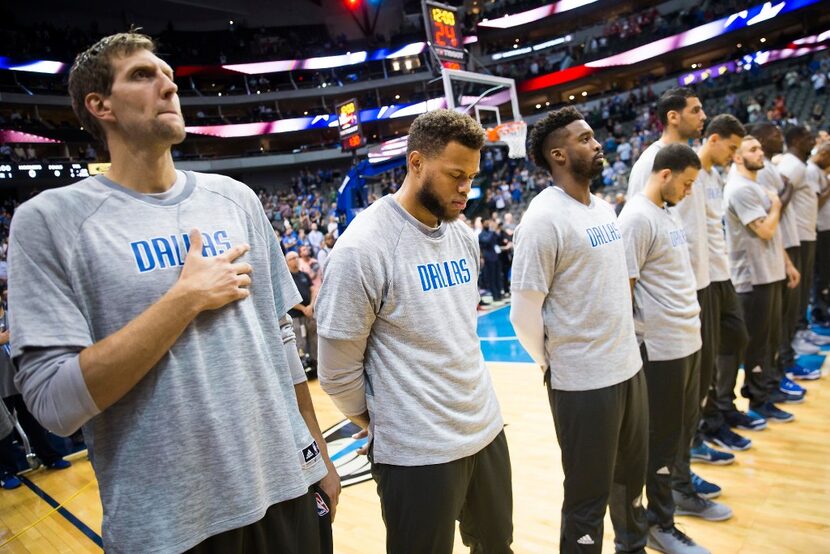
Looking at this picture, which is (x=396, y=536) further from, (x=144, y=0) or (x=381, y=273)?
(x=144, y=0)

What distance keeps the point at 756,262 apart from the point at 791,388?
1.22 metres

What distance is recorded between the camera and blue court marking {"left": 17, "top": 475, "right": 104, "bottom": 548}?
3.63 meters

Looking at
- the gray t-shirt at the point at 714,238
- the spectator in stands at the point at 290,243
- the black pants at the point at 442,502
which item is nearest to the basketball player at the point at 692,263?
the gray t-shirt at the point at 714,238

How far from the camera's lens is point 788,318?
4.55 metres

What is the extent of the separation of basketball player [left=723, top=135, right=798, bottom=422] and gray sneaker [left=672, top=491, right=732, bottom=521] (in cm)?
148

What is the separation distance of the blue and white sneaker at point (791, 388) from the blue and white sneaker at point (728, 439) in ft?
3.18

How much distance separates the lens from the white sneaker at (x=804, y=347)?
5226 mm

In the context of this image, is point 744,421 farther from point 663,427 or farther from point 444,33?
point 444,33

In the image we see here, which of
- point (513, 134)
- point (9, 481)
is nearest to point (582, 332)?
point (9, 481)

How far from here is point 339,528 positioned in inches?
127

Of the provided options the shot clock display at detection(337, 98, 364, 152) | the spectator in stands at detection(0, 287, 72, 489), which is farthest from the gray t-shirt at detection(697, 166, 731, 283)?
the shot clock display at detection(337, 98, 364, 152)

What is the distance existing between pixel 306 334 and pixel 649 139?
668 inches

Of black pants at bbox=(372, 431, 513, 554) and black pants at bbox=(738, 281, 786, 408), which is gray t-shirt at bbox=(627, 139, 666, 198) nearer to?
black pants at bbox=(738, 281, 786, 408)

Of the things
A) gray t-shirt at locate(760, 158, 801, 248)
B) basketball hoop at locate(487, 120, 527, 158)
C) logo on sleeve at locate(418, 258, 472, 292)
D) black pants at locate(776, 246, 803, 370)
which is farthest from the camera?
basketball hoop at locate(487, 120, 527, 158)
